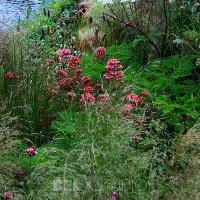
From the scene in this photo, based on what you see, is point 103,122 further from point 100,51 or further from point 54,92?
Answer: point 100,51

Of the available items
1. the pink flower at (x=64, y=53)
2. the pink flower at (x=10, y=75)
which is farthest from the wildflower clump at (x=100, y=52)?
the pink flower at (x=10, y=75)

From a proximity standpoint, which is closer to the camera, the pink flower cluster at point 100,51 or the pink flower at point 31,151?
the pink flower at point 31,151

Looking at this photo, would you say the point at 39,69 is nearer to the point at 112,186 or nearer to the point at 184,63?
the point at 184,63

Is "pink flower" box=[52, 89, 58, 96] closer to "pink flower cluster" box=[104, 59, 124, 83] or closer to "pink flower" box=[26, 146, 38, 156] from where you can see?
"pink flower cluster" box=[104, 59, 124, 83]

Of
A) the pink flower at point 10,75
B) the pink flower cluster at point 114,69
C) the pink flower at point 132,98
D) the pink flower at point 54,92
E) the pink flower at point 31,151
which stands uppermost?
the pink flower cluster at point 114,69

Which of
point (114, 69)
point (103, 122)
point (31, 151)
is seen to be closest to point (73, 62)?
point (114, 69)

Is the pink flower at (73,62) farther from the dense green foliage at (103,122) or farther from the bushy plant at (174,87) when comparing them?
the bushy plant at (174,87)

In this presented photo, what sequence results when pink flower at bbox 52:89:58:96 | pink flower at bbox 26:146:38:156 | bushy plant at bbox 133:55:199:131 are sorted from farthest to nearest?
1. pink flower at bbox 52:89:58:96
2. bushy plant at bbox 133:55:199:131
3. pink flower at bbox 26:146:38:156

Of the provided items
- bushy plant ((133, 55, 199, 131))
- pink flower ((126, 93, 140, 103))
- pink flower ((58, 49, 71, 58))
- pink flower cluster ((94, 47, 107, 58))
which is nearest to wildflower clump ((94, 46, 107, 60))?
pink flower cluster ((94, 47, 107, 58))

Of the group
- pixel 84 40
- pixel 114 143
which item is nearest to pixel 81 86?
pixel 114 143

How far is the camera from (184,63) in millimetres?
3230

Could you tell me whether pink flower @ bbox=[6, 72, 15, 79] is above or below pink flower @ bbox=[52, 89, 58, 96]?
above

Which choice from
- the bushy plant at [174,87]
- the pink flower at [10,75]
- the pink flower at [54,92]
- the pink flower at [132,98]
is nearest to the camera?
the pink flower at [132,98]

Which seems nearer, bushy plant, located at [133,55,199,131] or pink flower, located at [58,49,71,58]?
bushy plant, located at [133,55,199,131]
